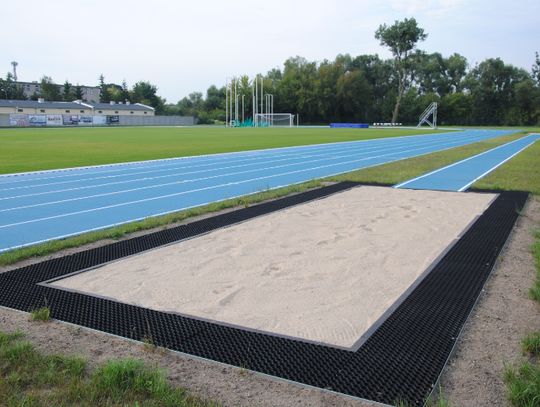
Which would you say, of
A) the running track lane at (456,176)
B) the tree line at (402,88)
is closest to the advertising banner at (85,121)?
the tree line at (402,88)

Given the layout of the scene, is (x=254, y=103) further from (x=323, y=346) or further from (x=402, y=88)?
(x=323, y=346)

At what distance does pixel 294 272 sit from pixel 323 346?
166cm

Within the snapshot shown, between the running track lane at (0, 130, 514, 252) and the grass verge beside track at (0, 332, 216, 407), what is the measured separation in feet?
11.5

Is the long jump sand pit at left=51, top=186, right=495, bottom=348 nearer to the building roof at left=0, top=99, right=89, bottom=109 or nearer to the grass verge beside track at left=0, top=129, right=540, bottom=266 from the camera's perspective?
the grass verge beside track at left=0, top=129, right=540, bottom=266

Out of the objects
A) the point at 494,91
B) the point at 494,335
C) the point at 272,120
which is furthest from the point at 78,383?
the point at 494,91

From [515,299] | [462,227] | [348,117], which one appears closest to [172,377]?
[515,299]

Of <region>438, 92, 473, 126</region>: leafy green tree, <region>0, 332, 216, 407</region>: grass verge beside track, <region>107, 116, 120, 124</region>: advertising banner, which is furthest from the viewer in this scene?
<region>438, 92, 473, 126</region>: leafy green tree

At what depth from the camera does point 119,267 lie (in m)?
5.36

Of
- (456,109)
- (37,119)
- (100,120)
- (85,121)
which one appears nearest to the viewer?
(37,119)

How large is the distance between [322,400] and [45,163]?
15.7 metres

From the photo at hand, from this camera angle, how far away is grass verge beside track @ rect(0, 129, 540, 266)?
→ 6148 mm

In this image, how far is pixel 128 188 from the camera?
1117 centimetres

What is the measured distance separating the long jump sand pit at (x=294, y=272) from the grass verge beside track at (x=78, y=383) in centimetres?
101

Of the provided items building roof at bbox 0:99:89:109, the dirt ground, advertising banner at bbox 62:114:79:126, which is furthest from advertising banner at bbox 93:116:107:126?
the dirt ground
